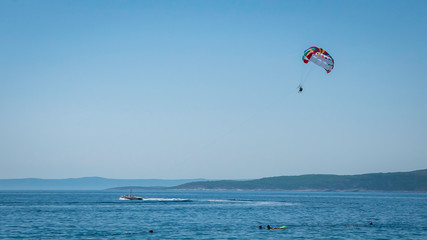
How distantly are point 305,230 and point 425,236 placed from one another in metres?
14.5

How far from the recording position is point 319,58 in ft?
244

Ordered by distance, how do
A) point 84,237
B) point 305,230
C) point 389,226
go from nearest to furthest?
point 84,237, point 305,230, point 389,226

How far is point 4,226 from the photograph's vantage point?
6844cm

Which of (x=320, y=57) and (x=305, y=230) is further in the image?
(x=320, y=57)

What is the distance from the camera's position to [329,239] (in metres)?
56.7

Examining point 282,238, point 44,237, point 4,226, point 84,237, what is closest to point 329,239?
point 282,238

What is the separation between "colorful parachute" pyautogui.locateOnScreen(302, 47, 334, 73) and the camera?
243ft

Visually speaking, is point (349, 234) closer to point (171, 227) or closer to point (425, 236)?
point (425, 236)

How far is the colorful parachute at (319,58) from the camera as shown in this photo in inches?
2911

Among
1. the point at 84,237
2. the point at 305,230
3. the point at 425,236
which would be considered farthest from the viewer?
the point at 305,230

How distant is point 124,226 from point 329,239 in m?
28.6

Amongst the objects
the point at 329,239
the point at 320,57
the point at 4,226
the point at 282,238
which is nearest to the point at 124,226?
the point at 4,226

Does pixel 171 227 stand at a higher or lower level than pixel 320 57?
lower

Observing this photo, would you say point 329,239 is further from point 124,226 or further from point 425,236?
point 124,226
